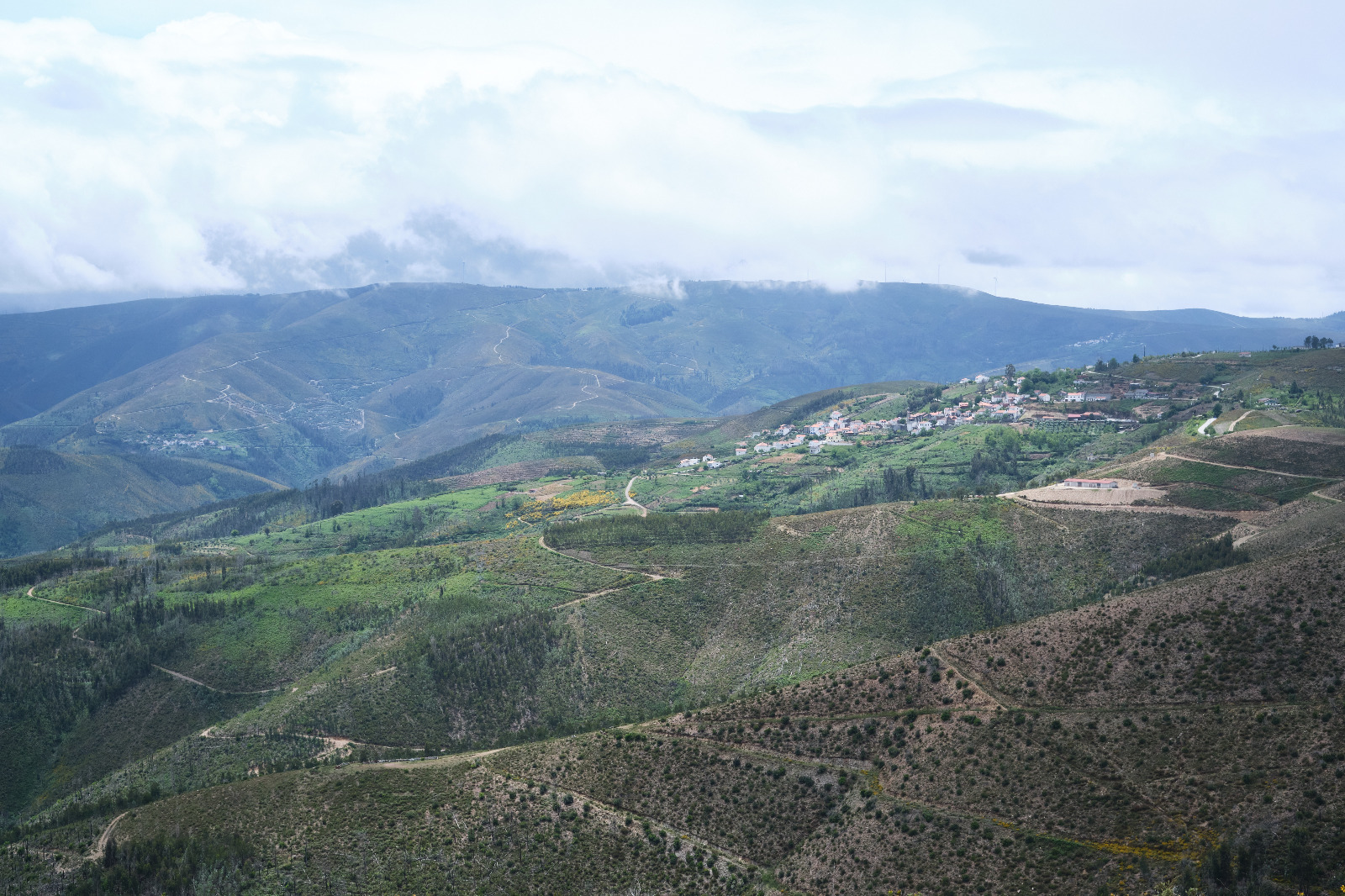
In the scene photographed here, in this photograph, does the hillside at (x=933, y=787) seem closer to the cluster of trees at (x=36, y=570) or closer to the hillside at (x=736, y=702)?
the hillside at (x=736, y=702)

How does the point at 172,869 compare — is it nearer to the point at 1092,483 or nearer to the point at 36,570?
the point at 36,570

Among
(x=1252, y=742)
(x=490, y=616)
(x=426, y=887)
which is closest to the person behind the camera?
(x=1252, y=742)

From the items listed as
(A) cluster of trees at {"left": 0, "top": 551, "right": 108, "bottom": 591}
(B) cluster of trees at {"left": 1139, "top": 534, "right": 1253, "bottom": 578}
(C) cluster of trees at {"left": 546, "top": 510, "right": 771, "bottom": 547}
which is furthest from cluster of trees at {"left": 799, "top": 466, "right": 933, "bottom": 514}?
(A) cluster of trees at {"left": 0, "top": 551, "right": 108, "bottom": 591}

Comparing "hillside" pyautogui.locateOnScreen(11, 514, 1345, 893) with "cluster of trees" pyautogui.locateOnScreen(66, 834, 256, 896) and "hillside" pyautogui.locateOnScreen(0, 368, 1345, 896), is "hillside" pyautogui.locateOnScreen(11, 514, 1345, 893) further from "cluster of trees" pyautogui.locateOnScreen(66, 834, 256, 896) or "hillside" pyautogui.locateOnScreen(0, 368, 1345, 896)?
"cluster of trees" pyautogui.locateOnScreen(66, 834, 256, 896)

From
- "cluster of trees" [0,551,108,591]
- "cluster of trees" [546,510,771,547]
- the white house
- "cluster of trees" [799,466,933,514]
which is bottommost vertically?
"cluster of trees" [0,551,108,591]

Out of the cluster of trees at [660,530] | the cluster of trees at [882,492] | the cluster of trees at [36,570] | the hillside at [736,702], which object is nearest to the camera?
the hillside at [736,702]

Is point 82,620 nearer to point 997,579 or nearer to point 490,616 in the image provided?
point 490,616

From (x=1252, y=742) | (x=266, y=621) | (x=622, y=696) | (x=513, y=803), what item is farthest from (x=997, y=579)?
(x=266, y=621)

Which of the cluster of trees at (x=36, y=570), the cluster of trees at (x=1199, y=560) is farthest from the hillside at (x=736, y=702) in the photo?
the cluster of trees at (x=36, y=570)
